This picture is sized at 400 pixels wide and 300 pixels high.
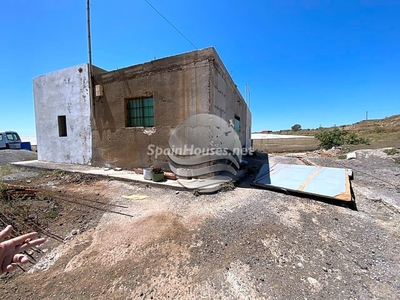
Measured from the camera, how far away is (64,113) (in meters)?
8.07

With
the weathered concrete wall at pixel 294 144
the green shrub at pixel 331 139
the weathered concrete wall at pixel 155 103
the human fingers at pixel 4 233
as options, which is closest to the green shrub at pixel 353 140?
the green shrub at pixel 331 139

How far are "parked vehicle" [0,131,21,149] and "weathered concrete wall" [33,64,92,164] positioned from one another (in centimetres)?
875

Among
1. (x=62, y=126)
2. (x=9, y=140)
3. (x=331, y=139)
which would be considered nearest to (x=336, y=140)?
(x=331, y=139)

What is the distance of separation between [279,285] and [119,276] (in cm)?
176

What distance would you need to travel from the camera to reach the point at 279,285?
1856 mm

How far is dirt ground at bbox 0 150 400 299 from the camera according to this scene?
1.87m

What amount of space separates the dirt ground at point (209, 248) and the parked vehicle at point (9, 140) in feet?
48.8

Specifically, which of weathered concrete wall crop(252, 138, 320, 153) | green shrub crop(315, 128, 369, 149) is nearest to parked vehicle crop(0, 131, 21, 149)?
weathered concrete wall crop(252, 138, 320, 153)

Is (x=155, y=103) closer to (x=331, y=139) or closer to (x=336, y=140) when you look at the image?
(x=331, y=139)

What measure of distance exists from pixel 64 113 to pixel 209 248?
897cm

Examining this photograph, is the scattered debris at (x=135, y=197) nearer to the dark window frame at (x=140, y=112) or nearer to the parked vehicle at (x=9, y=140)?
the dark window frame at (x=140, y=112)

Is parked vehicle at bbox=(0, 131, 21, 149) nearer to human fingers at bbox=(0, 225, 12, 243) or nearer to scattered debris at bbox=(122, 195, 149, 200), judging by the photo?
scattered debris at bbox=(122, 195, 149, 200)

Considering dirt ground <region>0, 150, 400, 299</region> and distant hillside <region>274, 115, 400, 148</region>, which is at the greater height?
distant hillside <region>274, 115, 400, 148</region>

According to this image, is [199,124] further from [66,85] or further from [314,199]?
[66,85]
